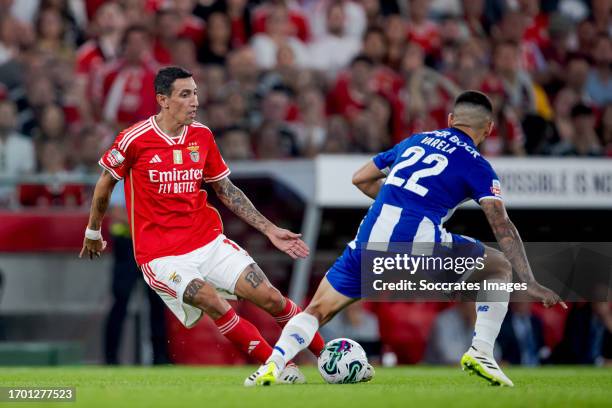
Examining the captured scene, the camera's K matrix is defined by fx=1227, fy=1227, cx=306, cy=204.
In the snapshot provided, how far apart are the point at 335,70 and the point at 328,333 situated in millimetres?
4626

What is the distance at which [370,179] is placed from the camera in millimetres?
9227

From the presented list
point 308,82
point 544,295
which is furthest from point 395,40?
point 544,295

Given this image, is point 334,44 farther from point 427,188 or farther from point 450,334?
point 427,188

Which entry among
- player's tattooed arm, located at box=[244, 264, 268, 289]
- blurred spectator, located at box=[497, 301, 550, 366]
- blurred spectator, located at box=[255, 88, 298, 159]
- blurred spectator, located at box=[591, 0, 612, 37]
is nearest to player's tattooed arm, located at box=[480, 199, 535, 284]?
player's tattooed arm, located at box=[244, 264, 268, 289]

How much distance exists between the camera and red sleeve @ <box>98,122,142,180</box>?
30.2 ft

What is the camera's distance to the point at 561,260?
11.8 m

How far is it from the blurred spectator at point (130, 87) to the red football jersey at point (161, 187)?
20.4ft

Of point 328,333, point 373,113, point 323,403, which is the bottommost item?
point 328,333

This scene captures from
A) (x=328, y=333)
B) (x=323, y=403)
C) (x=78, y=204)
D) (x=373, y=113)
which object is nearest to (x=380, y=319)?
(x=328, y=333)

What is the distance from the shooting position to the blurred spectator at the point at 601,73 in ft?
61.9

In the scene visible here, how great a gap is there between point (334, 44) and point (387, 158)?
930 centimetres

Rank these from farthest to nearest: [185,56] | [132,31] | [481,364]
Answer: [185,56] < [132,31] < [481,364]

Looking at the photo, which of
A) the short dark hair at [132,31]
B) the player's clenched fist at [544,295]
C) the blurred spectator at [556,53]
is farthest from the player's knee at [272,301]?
the blurred spectator at [556,53]

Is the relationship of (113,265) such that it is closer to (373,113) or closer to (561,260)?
(373,113)
